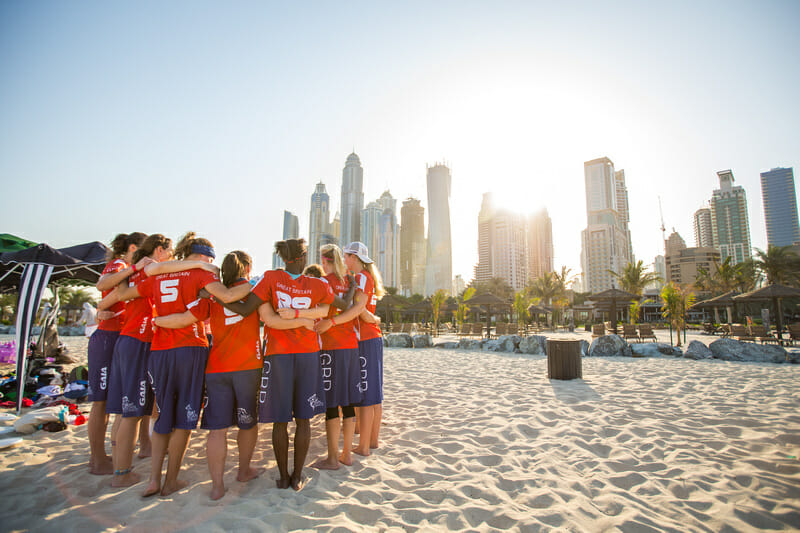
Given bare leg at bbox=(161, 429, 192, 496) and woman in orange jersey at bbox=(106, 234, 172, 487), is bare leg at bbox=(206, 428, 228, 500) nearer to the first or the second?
bare leg at bbox=(161, 429, 192, 496)

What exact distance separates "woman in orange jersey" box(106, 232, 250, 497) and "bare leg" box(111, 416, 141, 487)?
304 millimetres

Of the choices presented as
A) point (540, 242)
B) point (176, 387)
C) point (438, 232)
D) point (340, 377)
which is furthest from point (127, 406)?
point (438, 232)

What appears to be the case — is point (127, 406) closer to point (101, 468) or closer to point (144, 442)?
point (101, 468)

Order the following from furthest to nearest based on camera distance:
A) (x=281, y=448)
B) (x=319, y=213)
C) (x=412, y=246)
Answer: (x=412, y=246) → (x=319, y=213) → (x=281, y=448)

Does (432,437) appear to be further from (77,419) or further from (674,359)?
(674,359)

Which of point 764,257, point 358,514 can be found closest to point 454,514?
point 358,514

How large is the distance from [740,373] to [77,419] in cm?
1116

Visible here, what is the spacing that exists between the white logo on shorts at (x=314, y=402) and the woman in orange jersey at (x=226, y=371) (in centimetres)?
38

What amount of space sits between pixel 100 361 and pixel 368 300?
218cm

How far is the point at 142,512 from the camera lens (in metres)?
2.22

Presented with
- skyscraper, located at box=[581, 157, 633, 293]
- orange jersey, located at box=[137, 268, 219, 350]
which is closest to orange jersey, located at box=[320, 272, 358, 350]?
orange jersey, located at box=[137, 268, 219, 350]

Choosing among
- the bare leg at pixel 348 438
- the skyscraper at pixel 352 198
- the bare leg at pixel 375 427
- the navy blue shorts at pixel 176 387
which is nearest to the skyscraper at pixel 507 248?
the skyscraper at pixel 352 198

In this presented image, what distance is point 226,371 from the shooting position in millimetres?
2416

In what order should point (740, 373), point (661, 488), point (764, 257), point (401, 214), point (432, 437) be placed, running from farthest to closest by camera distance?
point (401, 214) < point (764, 257) < point (740, 373) < point (432, 437) < point (661, 488)
